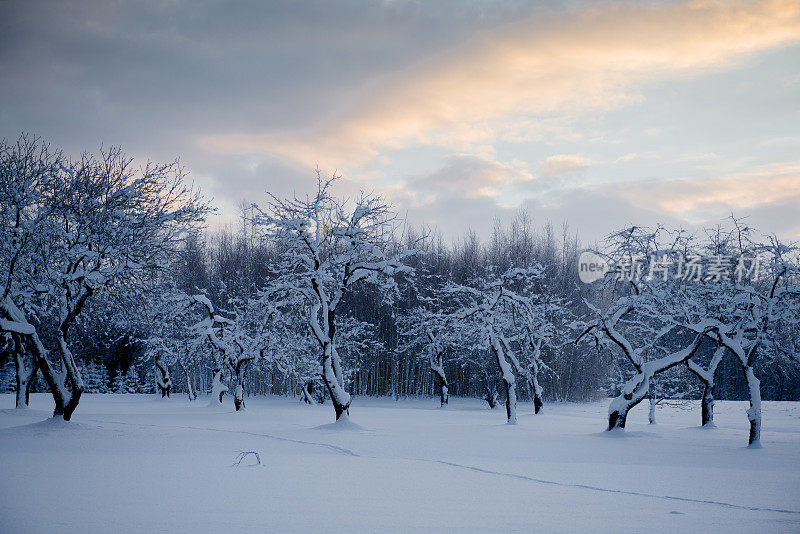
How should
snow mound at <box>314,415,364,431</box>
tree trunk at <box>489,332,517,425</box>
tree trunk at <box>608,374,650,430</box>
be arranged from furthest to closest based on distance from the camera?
tree trunk at <box>489,332,517,425</box>, snow mound at <box>314,415,364,431</box>, tree trunk at <box>608,374,650,430</box>

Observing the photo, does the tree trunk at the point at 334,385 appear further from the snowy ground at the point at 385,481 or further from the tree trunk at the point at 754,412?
the tree trunk at the point at 754,412

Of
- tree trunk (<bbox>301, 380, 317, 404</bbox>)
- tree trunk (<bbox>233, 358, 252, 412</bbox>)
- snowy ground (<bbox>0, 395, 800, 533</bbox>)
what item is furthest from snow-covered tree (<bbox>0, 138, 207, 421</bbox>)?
tree trunk (<bbox>301, 380, 317, 404</bbox>)

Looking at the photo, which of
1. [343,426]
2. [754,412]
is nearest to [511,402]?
[343,426]

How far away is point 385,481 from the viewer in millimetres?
11203

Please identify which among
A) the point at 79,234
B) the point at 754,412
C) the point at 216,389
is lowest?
the point at 216,389

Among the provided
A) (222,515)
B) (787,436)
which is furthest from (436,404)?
(222,515)

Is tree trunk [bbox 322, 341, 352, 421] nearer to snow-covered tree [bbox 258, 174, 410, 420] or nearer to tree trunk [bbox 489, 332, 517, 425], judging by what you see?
snow-covered tree [bbox 258, 174, 410, 420]

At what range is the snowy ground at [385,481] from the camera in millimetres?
7875

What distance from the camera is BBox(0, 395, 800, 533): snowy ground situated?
7875mm

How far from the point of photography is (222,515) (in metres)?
7.96

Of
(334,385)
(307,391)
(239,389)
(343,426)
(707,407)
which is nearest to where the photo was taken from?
(343,426)

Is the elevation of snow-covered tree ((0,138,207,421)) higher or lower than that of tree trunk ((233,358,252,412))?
higher

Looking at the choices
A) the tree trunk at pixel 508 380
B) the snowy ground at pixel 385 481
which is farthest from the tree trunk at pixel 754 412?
the tree trunk at pixel 508 380

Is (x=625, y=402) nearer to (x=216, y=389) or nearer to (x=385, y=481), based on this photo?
(x=385, y=481)
